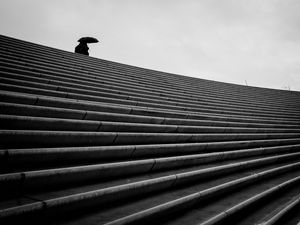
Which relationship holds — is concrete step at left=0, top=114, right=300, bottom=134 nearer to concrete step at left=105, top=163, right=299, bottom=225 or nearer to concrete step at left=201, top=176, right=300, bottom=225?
concrete step at left=105, top=163, right=299, bottom=225

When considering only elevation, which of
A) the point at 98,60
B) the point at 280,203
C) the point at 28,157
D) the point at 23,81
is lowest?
the point at 280,203

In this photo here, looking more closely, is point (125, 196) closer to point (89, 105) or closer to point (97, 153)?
point (97, 153)

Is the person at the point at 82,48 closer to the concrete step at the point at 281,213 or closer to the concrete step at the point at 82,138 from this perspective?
the concrete step at the point at 82,138

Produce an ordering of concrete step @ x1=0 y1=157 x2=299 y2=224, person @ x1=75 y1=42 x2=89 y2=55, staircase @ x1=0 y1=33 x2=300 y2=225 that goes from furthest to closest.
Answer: person @ x1=75 y1=42 x2=89 y2=55 < staircase @ x1=0 y1=33 x2=300 y2=225 < concrete step @ x1=0 y1=157 x2=299 y2=224

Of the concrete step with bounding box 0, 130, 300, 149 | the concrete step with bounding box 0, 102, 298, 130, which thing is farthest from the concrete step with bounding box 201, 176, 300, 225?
the concrete step with bounding box 0, 102, 298, 130

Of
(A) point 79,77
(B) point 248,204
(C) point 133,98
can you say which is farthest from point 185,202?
(A) point 79,77

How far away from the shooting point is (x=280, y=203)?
2963mm

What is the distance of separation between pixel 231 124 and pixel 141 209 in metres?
3.84

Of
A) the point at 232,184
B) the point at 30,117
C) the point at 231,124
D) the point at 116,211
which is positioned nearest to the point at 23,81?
the point at 30,117

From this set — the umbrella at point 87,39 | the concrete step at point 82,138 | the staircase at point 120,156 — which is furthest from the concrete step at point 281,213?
the umbrella at point 87,39

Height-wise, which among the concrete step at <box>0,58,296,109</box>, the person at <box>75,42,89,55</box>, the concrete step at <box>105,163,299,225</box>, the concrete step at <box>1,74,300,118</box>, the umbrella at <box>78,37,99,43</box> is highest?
the umbrella at <box>78,37,99,43</box>

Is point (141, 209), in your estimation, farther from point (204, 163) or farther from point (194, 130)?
point (194, 130)

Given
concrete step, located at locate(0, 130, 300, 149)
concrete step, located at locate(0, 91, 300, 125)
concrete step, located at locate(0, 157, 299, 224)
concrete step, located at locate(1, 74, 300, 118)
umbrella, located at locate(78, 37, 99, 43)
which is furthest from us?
umbrella, located at locate(78, 37, 99, 43)

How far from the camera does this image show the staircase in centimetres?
183
